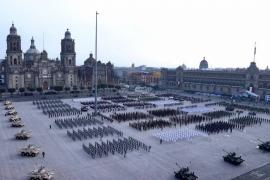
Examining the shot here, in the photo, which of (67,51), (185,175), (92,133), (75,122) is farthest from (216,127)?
(67,51)

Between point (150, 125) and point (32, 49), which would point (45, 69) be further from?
point (150, 125)

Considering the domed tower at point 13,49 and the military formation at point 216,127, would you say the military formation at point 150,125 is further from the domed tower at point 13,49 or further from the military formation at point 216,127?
the domed tower at point 13,49

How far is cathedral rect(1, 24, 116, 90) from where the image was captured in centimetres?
9419

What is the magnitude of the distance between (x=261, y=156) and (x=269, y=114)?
36.6m

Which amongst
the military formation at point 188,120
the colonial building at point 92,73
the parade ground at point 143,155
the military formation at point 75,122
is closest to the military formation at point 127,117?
the parade ground at point 143,155

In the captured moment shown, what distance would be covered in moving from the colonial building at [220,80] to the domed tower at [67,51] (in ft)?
158

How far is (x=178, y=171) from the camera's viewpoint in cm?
3077

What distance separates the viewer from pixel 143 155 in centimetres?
3681

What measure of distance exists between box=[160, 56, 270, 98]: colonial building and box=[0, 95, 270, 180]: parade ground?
163 ft

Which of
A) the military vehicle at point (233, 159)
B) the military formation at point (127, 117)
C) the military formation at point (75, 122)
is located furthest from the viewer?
the military formation at point (127, 117)

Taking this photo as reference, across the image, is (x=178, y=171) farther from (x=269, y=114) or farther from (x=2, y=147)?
(x=269, y=114)

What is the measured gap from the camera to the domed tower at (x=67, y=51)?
105562 mm

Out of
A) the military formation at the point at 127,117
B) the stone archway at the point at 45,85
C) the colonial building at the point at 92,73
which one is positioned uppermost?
the colonial building at the point at 92,73

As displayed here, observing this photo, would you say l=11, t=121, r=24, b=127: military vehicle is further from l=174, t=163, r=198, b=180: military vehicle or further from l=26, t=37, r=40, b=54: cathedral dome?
l=26, t=37, r=40, b=54: cathedral dome
